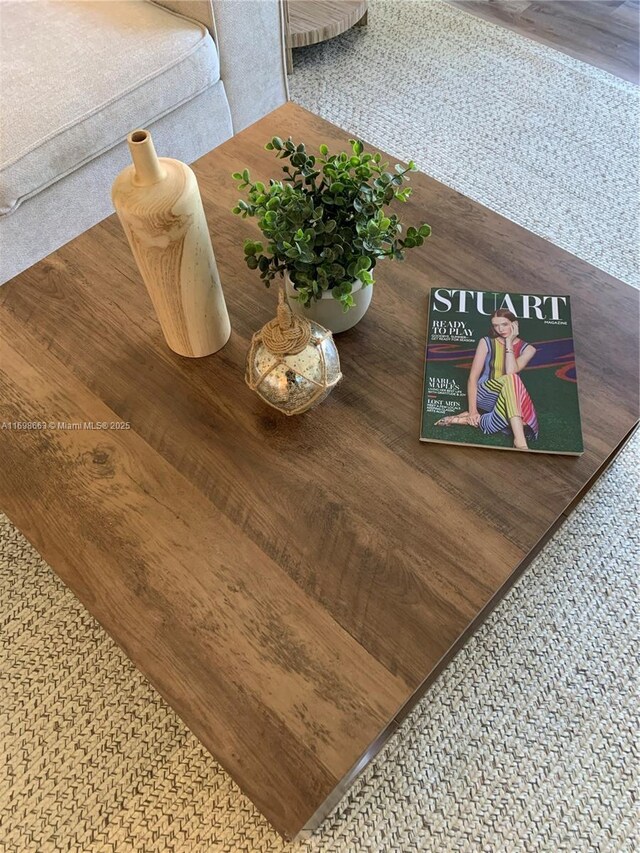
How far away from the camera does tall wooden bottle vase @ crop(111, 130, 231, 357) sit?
31.7 inches

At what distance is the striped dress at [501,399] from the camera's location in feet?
3.13

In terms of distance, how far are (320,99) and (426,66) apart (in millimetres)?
367

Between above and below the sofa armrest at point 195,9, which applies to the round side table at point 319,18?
below

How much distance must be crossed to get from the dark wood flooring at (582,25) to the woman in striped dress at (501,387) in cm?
154

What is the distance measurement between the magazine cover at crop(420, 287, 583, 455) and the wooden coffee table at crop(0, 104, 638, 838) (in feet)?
0.07

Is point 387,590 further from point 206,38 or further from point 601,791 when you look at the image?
point 206,38

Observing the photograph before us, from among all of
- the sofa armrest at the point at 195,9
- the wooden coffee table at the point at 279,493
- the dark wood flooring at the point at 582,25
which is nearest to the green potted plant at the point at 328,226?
the wooden coffee table at the point at 279,493

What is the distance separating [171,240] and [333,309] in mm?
258

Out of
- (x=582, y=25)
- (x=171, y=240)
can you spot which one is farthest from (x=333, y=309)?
(x=582, y=25)

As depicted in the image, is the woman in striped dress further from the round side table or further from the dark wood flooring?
the dark wood flooring

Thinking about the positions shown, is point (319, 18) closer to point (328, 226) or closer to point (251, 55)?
point (251, 55)

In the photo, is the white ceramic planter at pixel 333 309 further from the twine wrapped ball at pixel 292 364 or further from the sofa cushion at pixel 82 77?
the sofa cushion at pixel 82 77

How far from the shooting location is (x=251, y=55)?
1.73 metres

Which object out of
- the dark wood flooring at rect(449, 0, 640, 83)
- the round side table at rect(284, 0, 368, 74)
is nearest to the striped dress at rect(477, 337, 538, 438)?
the round side table at rect(284, 0, 368, 74)
